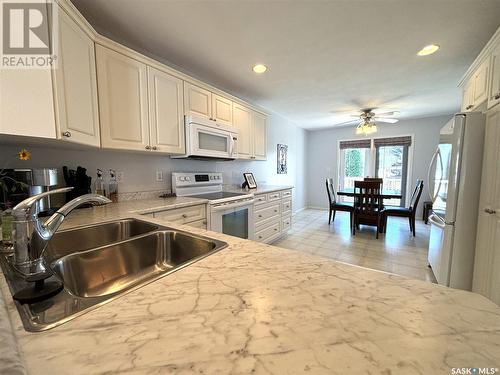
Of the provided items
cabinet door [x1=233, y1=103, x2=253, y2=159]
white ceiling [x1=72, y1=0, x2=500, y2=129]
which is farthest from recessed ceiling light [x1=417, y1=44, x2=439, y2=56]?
cabinet door [x1=233, y1=103, x2=253, y2=159]

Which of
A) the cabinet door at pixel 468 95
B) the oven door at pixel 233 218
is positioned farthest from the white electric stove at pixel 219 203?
the cabinet door at pixel 468 95

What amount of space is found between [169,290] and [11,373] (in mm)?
318

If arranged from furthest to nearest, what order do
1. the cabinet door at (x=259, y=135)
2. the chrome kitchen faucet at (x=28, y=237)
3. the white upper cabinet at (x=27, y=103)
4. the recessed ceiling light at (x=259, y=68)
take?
the cabinet door at (x=259, y=135), the recessed ceiling light at (x=259, y=68), the white upper cabinet at (x=27, y=103), the chrome kitchen faucet at (x=28, y=237)

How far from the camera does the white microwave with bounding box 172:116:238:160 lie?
2.25m

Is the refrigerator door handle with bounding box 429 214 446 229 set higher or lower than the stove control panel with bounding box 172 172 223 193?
lower

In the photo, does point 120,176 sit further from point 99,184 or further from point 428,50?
point 428,50

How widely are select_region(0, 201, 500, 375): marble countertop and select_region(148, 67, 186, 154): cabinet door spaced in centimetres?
160

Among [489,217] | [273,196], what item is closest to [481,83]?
[489,217]

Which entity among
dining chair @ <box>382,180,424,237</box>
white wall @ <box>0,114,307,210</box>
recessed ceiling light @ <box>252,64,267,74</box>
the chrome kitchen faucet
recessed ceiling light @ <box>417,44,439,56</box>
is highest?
recessed ceiling light @ <box>252,64,267,74</box>

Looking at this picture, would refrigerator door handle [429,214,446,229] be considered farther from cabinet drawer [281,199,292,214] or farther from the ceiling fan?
the ceiling fan

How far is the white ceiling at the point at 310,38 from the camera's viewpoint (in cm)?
153

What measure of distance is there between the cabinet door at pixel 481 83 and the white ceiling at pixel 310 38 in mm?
244
